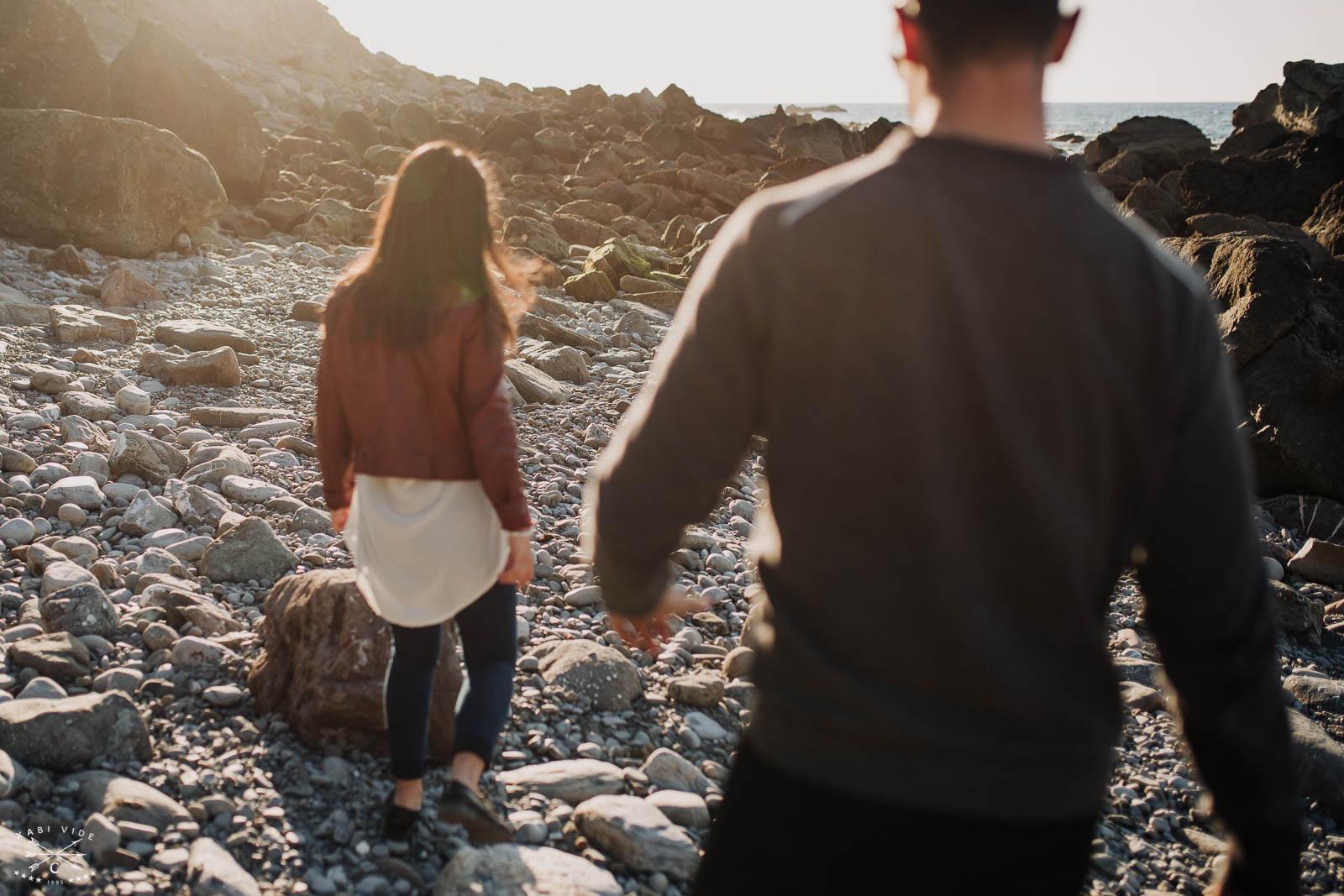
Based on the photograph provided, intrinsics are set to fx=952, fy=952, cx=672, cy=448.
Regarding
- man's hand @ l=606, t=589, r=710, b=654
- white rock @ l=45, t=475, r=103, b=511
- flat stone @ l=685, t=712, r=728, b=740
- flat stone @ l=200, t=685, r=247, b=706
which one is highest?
man's hand @ l=606, t=589, r=710, b=654

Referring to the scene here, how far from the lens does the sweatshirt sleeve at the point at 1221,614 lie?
1.11 meters

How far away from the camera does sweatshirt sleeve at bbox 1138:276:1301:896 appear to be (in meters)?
1.11

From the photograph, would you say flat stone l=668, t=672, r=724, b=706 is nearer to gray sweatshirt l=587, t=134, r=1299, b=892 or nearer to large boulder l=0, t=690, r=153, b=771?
large boulder l=0, t=690, r=153, b=771

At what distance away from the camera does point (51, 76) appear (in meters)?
13.6

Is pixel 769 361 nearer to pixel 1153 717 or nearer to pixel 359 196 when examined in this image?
pixel 1153 717

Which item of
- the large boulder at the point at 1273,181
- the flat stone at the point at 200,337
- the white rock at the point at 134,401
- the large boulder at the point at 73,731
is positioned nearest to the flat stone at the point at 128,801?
the large boulder at the point at 73,731

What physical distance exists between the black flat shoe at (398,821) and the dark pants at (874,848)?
1.60 meters

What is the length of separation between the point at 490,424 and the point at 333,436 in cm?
47

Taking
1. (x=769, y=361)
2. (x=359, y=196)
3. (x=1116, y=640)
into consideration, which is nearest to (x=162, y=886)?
(x=769, y=361)

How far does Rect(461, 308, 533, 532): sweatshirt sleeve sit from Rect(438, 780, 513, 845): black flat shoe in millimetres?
727

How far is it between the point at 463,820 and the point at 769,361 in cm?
175

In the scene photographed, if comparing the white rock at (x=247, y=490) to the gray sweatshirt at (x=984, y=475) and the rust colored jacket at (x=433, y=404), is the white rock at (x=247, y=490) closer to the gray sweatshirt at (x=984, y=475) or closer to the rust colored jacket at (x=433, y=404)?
the rust colored jacket at (x=433, y=404)

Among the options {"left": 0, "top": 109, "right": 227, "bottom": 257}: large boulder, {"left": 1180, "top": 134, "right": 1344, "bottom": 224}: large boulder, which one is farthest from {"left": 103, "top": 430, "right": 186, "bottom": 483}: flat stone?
{"left": 1180, "top": 134, "right": 1344, "bottom": 224}: large boulder

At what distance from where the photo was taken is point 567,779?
9.74 ft
